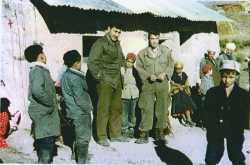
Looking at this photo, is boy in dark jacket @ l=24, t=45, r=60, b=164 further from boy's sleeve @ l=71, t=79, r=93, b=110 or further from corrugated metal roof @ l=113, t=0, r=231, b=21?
corrugated metal roof @ l=113, t=0, r=231, b=21

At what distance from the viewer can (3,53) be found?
20.4ft

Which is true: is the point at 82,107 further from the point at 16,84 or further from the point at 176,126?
the point at 176,126

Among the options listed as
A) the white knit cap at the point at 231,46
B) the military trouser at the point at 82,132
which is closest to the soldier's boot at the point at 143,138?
the military trouser at the point at 82,132

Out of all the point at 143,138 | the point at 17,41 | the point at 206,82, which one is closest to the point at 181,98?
the point at 206,82

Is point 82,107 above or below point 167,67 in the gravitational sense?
below

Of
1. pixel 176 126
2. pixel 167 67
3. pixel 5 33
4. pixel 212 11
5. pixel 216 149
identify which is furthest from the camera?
pixel 212 11

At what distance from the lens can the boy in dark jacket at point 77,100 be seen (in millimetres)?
5414

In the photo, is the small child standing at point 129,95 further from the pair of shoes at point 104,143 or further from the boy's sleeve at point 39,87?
the boy's sleeve at point 39,87

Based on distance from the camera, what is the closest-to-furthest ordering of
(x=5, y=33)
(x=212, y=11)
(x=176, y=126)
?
(x=5, y=33) → (x=176, y=126) → (x=212, y=11)

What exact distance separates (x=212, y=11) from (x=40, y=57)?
11.4ft

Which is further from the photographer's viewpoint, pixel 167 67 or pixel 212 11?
pixel 212 11

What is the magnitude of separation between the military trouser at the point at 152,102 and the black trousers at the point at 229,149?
1.55 m

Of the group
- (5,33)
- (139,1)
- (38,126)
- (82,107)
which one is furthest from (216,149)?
(5,33)

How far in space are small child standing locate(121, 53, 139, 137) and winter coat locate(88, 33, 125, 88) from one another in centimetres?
32
